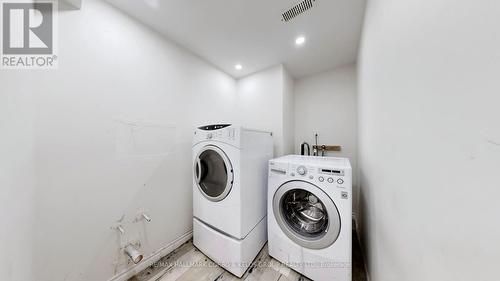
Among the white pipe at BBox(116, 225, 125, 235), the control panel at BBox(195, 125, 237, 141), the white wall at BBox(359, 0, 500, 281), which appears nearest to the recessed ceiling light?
the white wall at BBox(359, 0, 500, 281)

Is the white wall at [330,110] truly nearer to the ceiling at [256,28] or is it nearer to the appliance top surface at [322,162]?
the ceiling at [256,28]

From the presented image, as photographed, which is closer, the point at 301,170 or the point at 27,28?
the point at 27,28

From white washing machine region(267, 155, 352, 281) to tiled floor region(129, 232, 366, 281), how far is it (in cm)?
9

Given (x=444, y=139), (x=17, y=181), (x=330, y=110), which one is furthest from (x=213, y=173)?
(x=330, y=110)

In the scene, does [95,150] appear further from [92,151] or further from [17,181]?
[17,181]

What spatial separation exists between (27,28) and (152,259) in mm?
1869

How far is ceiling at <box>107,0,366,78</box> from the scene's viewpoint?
4.07 ft

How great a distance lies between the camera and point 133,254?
1.17 metres

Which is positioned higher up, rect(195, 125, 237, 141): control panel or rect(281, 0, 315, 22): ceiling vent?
rect(281, 0, 315, 22): ceiling vent

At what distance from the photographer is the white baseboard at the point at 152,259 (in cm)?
122

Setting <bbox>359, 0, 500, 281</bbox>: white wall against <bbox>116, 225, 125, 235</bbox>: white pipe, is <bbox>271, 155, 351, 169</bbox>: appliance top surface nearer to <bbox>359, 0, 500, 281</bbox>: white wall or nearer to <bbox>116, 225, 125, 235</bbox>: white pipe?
<bbox>359, 0, 500, 281</bbox>: white wall

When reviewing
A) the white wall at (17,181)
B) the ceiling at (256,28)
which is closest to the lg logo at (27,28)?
the white wall at (17,181)

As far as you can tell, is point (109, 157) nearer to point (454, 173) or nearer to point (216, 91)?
point (216, 91)

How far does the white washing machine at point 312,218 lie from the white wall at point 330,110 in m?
1.07
